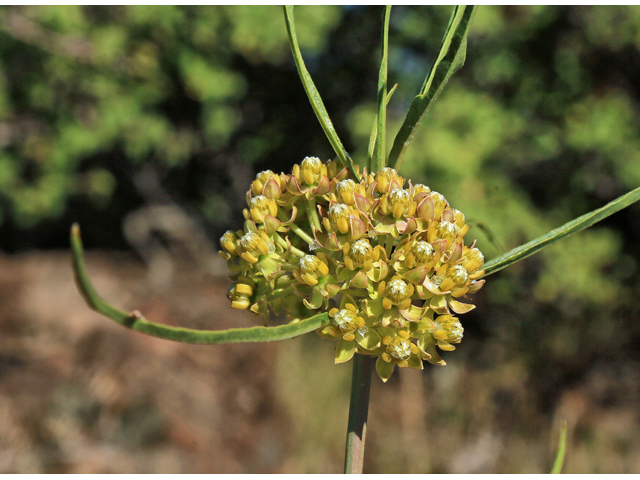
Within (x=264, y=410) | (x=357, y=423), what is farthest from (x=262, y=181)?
(x=264, y=410)

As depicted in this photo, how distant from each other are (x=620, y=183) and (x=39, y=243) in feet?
Answer: 24.9

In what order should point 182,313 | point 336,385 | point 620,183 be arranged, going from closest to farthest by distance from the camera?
point 336,385 < point 620,183 < point 182,313

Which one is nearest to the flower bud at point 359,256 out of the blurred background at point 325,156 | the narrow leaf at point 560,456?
the narrow leaf at point 560,456

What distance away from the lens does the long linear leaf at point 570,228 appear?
2.24 feet

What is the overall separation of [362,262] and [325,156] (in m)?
5.28

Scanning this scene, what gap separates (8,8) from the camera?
5.06 metres

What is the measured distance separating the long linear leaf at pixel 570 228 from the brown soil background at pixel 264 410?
10.9 ft

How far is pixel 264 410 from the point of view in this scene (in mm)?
4352

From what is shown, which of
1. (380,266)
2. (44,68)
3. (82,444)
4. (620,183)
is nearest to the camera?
(380,266)

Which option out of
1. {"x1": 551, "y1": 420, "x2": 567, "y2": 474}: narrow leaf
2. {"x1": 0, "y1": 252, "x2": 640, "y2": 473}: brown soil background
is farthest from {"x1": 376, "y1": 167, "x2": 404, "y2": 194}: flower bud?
{"x1": 0, "y1": 252, "x2": 640, "y2": 473}: brown soil background

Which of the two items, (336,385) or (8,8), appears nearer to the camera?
(336,385)

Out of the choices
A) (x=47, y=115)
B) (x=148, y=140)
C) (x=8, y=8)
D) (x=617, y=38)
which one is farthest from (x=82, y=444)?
(x=617, y=38)

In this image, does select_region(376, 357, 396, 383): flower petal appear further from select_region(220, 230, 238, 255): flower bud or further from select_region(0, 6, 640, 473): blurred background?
select_region(0, 6, 640, 473): blurred background

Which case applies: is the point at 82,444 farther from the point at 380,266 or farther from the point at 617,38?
the point at 617,38
